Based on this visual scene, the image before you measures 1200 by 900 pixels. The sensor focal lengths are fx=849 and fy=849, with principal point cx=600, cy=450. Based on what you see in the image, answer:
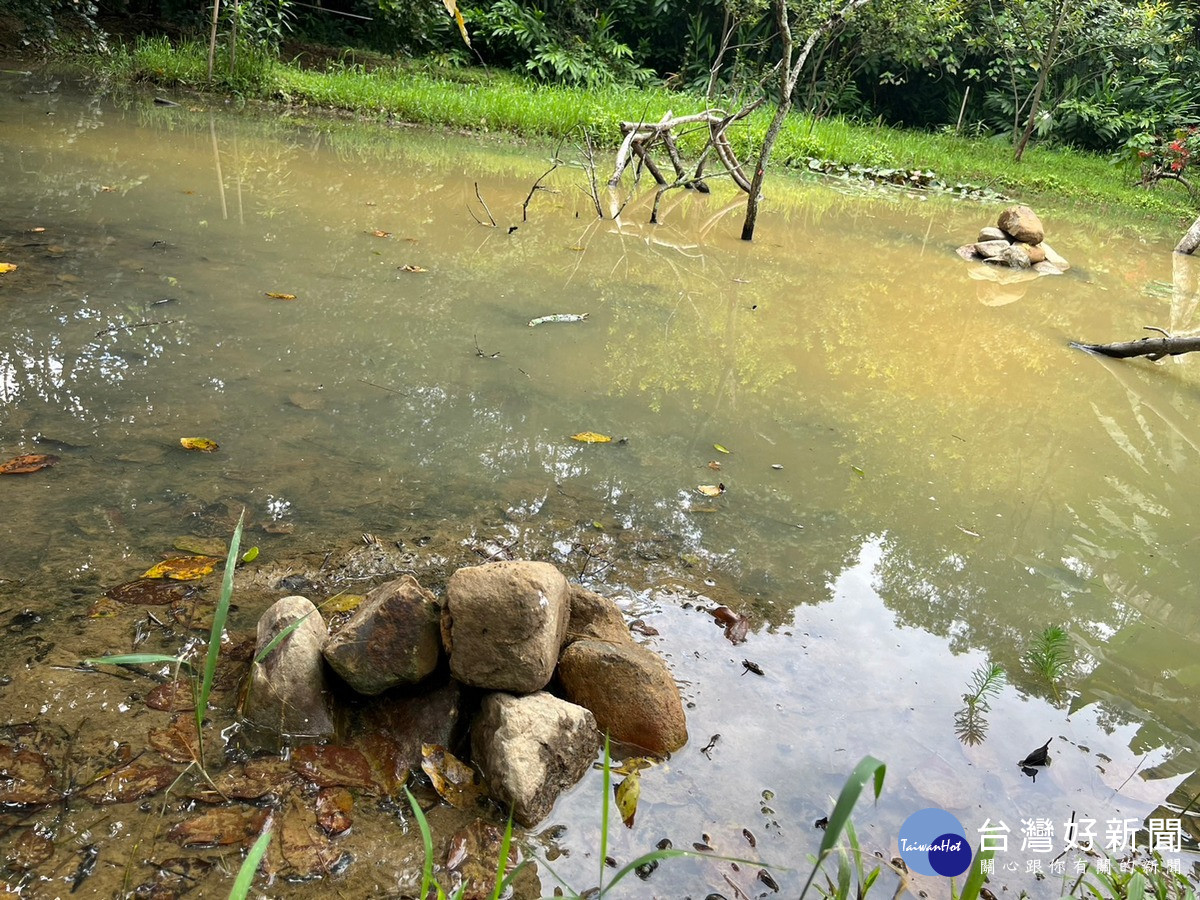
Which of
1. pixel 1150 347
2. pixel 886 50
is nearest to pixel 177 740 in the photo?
pixel 1150 347

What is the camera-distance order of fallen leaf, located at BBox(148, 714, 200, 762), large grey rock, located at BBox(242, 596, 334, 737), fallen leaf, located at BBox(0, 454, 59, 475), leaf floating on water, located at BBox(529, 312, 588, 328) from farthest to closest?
1. leaf floating on water, located at BBox(529, 312, 588, 328)
2. fallen leaf, located at BBox(0, 454, 59, 475)
3. large grey rock, located at BBox(242, 596, 334, 737)
4. fallen leaf, located at BBox(148, 714, 200, 762)

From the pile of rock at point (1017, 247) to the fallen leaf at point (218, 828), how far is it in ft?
23.1

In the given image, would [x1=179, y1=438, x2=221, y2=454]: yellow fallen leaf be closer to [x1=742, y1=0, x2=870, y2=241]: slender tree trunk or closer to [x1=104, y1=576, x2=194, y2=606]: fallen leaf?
[x1=104, y1=576, x2=194, y2=606]: fallen leaf

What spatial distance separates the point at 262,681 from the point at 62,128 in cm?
652

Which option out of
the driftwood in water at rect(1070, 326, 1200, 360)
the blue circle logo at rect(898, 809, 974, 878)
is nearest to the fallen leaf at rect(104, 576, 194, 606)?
the blue circle logo at rect(898, 809, 974, 878)

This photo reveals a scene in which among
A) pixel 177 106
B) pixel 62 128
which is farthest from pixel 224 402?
pixel 177 106

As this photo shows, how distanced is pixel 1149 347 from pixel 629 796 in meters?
4.27

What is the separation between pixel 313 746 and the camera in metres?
1.59

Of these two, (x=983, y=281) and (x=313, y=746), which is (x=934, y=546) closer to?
(x=313, y=746)

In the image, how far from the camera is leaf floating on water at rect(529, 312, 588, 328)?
12.8ft

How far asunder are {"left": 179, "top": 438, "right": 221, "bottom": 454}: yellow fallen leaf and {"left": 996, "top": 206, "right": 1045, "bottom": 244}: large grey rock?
270 inches

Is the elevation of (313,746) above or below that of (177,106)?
below

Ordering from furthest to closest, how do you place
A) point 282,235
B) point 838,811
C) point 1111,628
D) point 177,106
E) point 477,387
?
1. point 177,106
2. point 282,235
3. point 477,387
4. point 1111,628
5. point 838,811

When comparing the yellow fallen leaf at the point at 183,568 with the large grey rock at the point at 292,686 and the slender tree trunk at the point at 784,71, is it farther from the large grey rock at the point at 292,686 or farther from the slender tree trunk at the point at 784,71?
the slender tree trunk at the point at 784,71
